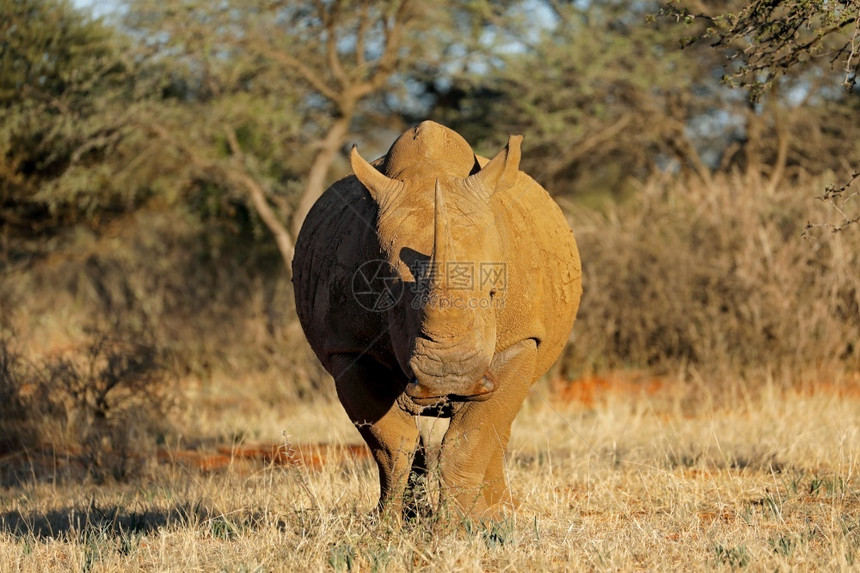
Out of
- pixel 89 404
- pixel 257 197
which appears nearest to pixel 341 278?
pixel 89 404

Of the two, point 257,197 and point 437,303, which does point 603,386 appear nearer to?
point 257,197

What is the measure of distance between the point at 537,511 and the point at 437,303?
217 centimetres

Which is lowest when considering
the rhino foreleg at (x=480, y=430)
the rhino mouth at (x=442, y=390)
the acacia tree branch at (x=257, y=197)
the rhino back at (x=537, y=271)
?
the rhino foreleg at (x=480, y=430)

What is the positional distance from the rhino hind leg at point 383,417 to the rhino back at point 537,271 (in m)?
0.63

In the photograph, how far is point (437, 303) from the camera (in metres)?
4.32

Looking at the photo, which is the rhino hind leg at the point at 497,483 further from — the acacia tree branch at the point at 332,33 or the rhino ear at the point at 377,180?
the acacia tree branch at the point at 332,33

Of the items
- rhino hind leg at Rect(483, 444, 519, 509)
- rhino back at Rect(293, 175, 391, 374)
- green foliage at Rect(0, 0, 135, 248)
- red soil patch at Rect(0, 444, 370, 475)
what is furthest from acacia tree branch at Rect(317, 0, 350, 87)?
rhino hind leg at Rect(483, 444, 519, 509)

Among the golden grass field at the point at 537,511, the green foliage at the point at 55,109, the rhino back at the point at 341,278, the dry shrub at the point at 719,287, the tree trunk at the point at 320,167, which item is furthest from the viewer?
the tree trunk at the point at 320,167

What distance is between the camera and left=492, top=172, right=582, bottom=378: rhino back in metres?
5.37

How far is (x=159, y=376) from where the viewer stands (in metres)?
9.77

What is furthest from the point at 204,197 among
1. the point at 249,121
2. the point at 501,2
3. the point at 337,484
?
the point at 337,484

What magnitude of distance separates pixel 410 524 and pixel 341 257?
1.38m

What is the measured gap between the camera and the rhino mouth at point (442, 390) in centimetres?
438

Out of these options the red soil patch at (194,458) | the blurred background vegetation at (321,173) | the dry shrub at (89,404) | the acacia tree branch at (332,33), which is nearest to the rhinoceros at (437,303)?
the red soil patch at (194,458)
